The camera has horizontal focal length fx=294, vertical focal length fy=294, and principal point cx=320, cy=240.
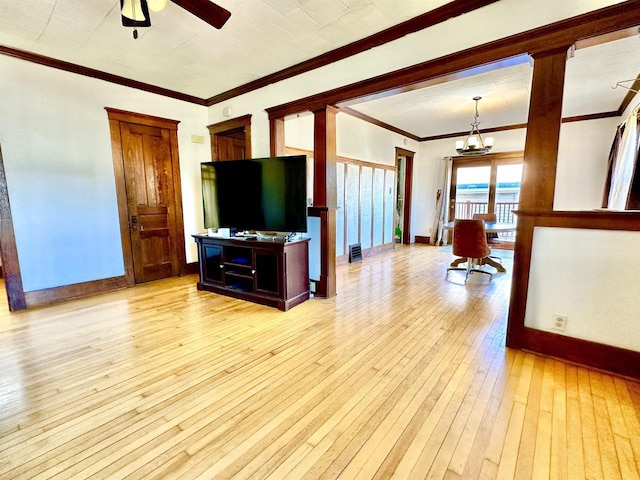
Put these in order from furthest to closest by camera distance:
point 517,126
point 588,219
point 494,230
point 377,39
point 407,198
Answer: point 407,198
point 517,126
point 494,230
point 377,39
point 588,219

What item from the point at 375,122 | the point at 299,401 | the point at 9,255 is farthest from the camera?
the point at 375,122

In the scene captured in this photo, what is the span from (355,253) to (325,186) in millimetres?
2512

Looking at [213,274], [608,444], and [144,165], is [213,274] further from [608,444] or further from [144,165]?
[608,444]

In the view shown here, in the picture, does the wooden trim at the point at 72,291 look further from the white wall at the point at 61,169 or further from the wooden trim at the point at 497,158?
the wooden trim at the point at 497,158

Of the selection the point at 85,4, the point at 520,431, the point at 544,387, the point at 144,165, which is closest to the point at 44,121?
the point at 144,165

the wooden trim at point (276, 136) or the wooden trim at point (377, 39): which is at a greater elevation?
the wooden trim at point (377, 39)

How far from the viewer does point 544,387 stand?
191cm

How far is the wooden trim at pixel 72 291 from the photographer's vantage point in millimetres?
3395

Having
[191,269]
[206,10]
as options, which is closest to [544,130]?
[206,10]

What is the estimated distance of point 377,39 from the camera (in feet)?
9.27

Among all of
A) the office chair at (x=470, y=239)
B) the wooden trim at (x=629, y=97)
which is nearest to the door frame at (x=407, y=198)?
the office chair at (x=470, y=239)

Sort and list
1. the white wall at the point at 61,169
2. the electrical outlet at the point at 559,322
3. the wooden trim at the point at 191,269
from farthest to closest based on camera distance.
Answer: the wooden trim at the point at 191,269
the white wall at the point at 61,169
the electrical outlet at the point at 559,322

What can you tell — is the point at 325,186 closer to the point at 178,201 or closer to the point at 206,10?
the point at 206,10

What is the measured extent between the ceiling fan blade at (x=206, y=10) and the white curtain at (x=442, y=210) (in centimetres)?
641
